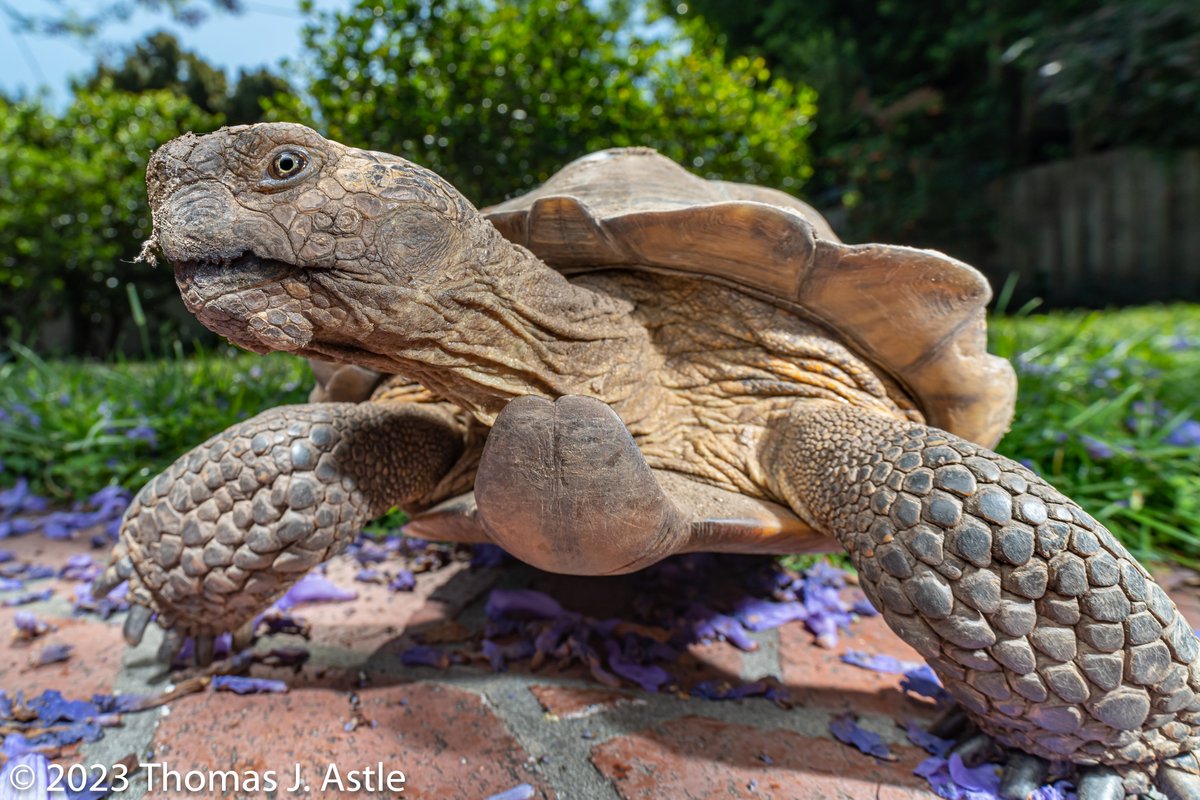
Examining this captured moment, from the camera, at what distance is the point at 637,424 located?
162 cm

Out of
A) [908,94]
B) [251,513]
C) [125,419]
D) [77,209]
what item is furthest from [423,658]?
[908,94]

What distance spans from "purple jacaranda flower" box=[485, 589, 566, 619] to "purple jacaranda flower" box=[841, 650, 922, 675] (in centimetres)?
80

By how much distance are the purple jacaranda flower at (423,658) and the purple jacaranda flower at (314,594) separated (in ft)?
1.64

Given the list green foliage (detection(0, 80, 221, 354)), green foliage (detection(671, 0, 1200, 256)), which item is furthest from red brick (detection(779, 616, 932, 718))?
green foliage (detection(671, 0, 1200, 256))

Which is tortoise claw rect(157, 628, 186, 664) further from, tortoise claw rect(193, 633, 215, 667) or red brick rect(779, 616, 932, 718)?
red brick rect(779, 616, 932, 718)

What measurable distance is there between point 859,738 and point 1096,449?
1927 millimetres

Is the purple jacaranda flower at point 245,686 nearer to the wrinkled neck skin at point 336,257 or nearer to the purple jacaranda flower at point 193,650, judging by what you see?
the purple jacaranda flower at point 193,650

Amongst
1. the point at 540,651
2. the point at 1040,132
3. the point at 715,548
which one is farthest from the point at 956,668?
the point at 1040,132

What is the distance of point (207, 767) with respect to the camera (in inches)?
48.3

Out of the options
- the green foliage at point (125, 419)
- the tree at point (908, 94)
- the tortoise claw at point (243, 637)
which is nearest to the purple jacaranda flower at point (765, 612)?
the tortoise claw at point (243, 637)

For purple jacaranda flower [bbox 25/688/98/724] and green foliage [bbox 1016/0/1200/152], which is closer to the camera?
purple jacaranda flower [bbox 25/688/98/724]

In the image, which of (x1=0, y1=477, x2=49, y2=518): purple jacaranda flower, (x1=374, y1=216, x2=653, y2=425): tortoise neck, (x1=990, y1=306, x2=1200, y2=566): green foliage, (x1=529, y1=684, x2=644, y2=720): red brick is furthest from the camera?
(x1=0, y1=477, x2=49, y2=518): purple jacaranda flower

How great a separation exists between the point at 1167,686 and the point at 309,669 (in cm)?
178

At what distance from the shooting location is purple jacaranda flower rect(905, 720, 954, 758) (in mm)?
1329
